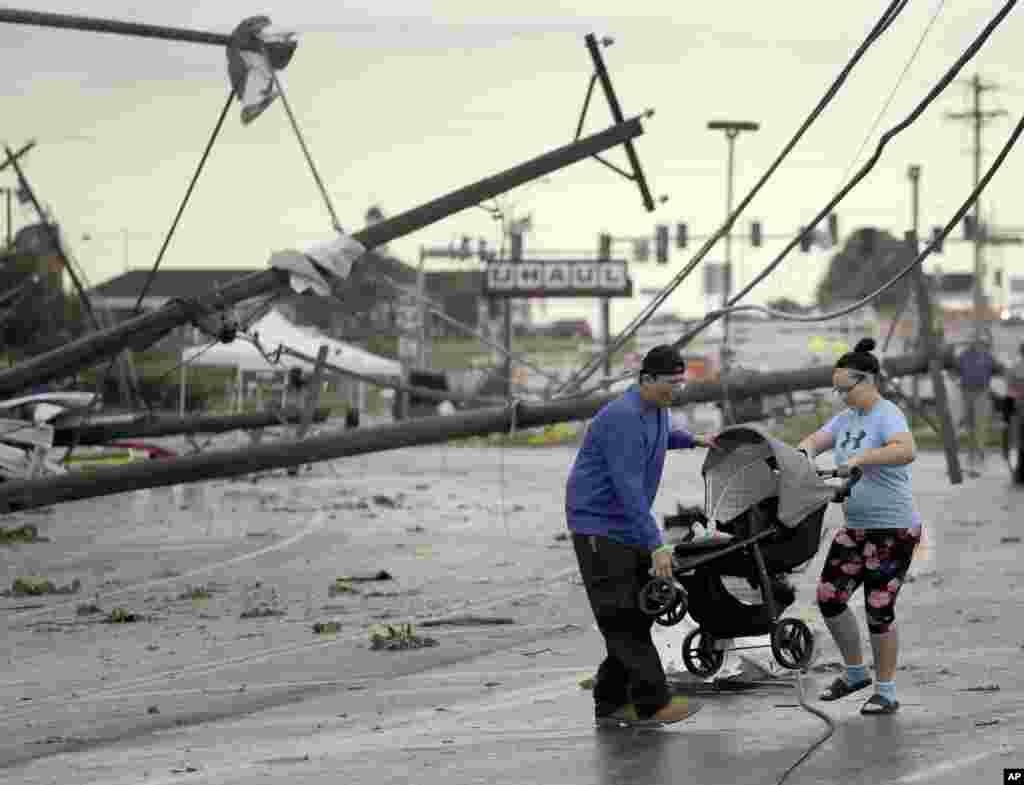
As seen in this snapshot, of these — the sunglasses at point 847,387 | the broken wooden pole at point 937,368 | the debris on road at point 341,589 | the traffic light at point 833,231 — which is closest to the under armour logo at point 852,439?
the sunglasses at point 847,387

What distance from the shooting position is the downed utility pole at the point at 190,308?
16.8 meters

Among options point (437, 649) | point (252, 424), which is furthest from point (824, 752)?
point (252, 424)

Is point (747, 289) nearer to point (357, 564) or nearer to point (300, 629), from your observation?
point (300, 629)

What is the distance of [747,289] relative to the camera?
14.9 meters

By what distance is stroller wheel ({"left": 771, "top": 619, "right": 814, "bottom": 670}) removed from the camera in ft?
32.3

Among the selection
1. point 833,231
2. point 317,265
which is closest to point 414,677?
point 317,265

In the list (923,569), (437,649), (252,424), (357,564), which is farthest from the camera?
(252,424)

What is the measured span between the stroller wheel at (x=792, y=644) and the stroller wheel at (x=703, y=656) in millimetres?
490

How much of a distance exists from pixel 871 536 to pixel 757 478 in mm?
609

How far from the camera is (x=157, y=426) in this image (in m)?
22.6

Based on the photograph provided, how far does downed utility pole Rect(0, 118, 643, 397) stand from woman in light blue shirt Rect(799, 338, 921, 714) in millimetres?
7757

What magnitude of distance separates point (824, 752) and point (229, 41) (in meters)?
10.7

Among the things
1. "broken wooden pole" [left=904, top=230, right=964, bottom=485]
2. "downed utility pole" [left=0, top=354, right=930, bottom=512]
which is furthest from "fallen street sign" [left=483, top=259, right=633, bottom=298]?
"downed utility pole" [left=0, top=354, right=930, bottom=512]

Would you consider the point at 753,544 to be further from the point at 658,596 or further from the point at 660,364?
the point at 660,364
